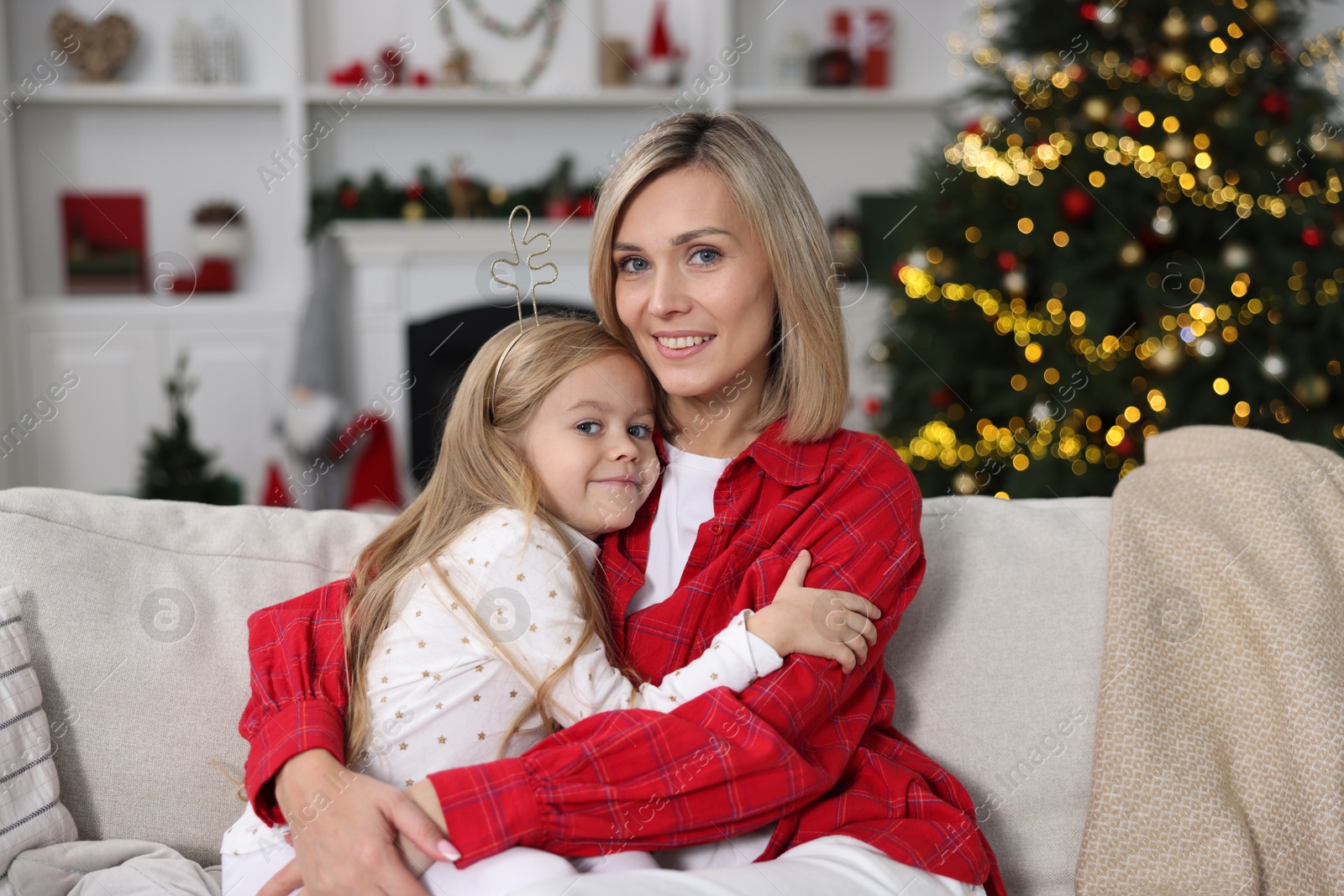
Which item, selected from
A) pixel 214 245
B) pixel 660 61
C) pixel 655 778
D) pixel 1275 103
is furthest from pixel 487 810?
pixel 660 61

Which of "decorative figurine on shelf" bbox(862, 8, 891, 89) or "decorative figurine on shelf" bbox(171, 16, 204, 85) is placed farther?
"decorative figurine on shelf" bbox(862, 8, 891, 89)

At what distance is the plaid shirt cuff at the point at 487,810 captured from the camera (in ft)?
3.55

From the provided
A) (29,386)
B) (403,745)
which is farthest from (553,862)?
(29,386)

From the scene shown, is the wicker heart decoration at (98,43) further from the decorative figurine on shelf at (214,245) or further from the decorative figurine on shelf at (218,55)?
the decorative figurine on shelf at (214,245)

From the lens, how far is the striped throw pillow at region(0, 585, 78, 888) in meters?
1.27

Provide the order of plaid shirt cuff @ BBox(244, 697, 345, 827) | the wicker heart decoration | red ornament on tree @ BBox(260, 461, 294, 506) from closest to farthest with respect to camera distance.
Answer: plaid shirt cuff @ BBox(244, 697, 345, 827), red ornament on tree @ BBox(260, 461, 294, 506), the wicker heart decoration

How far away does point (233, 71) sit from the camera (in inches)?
172

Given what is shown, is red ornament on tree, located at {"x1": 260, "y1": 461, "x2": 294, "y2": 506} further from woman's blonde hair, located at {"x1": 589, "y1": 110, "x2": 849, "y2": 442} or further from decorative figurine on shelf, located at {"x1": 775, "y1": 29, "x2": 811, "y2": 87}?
woman's blonde hair, located at {"x1": 589, "y1": 110, "x2": 849, "y2": 442}

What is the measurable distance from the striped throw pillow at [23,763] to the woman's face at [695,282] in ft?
2.85

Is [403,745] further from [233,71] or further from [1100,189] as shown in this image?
[233,71]

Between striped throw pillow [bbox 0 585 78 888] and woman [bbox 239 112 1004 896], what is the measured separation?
256 mm

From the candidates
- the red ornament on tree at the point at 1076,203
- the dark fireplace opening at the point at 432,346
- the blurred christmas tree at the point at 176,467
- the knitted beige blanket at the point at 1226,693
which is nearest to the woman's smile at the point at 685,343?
the knitted beige blanket at the point at 1226,693

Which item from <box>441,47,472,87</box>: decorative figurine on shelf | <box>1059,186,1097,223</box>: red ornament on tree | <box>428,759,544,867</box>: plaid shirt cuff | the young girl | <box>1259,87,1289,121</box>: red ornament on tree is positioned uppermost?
<box>441,47,472,87</box>: decorative figurine on shelf

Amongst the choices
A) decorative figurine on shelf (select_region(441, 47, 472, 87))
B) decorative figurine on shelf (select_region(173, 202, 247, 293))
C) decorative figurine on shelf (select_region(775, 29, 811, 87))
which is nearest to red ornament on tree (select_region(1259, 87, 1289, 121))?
decorative figurine on shelf (select_region(775, 29, 811, 87))
